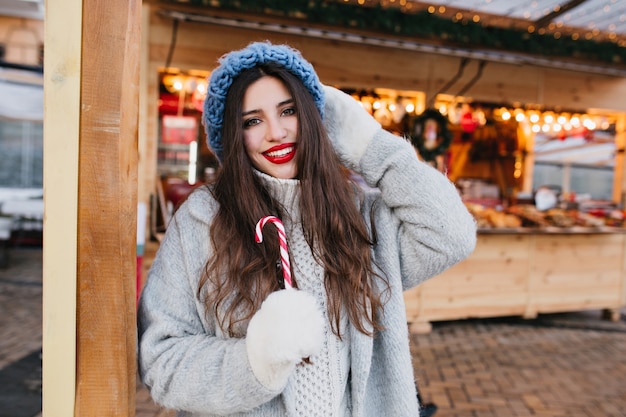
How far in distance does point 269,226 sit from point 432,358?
377cm

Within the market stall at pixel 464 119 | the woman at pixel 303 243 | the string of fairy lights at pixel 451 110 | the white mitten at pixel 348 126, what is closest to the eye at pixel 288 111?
the woman at pixel 303 243

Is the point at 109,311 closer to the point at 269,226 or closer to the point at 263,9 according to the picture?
the point at 269,226

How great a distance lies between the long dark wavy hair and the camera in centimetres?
142

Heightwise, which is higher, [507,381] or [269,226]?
[269,226]

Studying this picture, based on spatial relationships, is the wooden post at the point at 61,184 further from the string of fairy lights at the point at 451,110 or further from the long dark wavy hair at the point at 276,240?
the string of fairy lights at the point at 451,110

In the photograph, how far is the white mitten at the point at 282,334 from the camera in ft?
3.68

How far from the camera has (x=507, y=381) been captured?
170 inches

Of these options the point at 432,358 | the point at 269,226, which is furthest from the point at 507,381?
the point at 269,226

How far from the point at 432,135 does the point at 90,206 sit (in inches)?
200

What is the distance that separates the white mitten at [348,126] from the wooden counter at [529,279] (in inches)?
155

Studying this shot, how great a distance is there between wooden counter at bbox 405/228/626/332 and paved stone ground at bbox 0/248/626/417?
243 mm

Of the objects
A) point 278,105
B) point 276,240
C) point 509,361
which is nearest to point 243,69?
point 278,105

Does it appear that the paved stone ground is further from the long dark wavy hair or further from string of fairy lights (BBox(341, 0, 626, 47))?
string of fairy lights (BBox(341, 0, 626, 47))

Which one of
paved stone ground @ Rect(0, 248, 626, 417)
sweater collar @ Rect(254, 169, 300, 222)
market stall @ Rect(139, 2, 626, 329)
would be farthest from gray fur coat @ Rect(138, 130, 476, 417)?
market stall @ Rect(139, 2, 626, 329)
